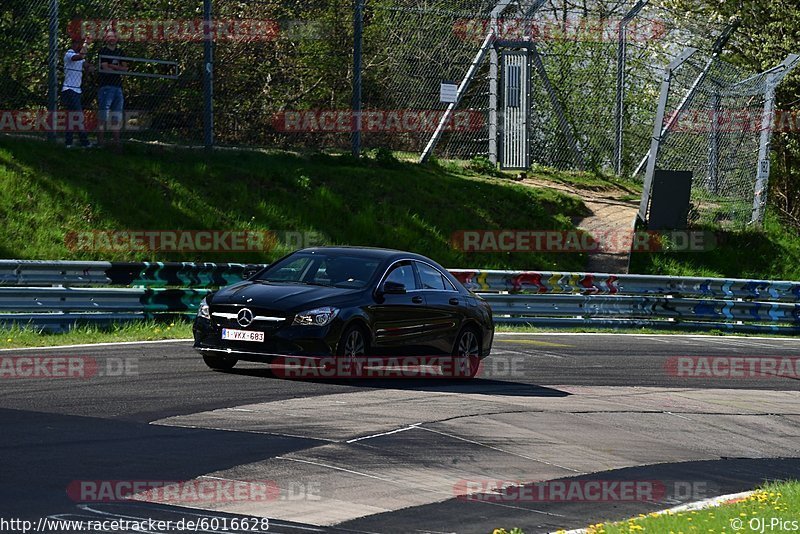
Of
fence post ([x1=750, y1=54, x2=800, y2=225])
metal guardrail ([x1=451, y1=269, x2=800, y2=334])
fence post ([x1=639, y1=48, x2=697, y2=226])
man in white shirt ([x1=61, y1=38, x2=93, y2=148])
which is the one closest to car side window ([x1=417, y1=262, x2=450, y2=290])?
metal guardrail ([x1=451, y1=269, x2=800, y2=334])

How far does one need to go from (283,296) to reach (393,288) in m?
1.39

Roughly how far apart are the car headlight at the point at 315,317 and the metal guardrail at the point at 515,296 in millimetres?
5017

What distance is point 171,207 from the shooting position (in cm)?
2202

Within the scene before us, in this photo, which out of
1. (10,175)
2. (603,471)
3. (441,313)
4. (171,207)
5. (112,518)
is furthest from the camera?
(171,207)

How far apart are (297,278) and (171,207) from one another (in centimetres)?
778

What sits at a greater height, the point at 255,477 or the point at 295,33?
the point at 295,33

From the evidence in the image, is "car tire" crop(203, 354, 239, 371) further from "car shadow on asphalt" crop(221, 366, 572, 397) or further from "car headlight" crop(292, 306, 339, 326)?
"car headlight" crop(292, 306, 339, 326)

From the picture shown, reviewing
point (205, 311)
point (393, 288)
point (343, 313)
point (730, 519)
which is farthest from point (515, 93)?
point (730, 519)

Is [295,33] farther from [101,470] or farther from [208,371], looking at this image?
[101,470]

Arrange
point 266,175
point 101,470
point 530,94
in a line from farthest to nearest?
point 530,94 → point 266,175 → point 101,470

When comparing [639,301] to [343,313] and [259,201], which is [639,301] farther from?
[343,313]

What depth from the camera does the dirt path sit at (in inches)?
1054

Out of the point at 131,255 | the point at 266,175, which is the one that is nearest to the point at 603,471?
the point at 131,255

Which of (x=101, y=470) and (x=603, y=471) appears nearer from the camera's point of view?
(x=101, y=470)
